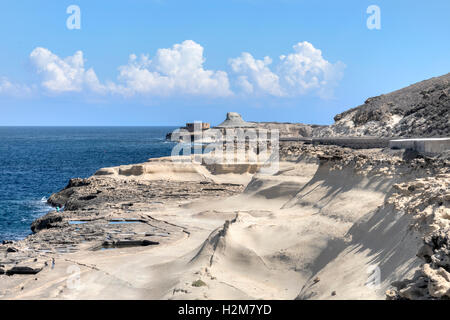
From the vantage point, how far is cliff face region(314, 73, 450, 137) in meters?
31.0

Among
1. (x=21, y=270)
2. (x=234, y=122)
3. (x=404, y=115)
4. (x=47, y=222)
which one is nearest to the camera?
(x=21, y=270)

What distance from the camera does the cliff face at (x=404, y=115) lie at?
31023 mm

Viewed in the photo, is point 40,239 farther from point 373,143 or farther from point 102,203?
point 373,143

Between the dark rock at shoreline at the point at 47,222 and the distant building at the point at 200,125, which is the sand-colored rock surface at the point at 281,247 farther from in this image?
the distant building at the point at 200,125

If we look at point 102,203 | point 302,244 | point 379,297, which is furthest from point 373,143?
point 379,297

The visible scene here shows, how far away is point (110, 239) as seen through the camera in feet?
64.8

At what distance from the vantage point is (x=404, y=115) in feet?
123

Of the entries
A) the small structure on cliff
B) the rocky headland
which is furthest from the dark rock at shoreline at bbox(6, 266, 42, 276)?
the small structure on cliff

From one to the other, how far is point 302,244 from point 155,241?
770cm

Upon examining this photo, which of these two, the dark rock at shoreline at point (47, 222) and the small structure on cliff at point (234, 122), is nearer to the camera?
the dark rock at shoreline at point (47, 222)

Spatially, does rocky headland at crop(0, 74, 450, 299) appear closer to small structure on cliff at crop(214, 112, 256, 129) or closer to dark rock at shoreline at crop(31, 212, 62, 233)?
dark rock at shoreline at crop(31, 212, 62, 233)

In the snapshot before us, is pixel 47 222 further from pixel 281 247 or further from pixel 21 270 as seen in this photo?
pixel 281 247

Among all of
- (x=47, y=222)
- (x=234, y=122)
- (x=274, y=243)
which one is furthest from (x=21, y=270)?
(x=234, y=122)

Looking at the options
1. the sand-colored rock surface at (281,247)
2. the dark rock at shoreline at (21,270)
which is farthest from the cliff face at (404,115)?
the dark rock at shoreline at (21,270)
